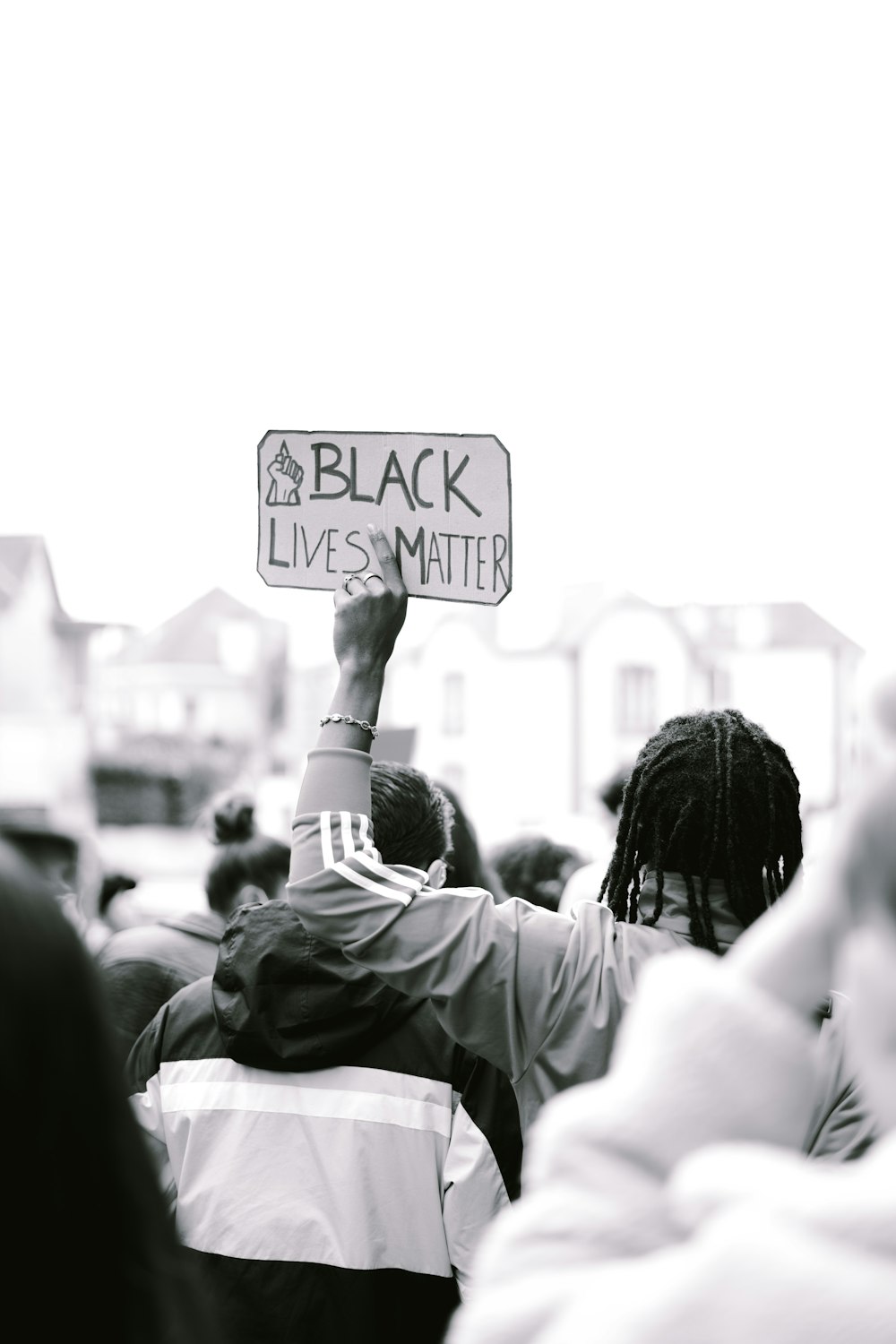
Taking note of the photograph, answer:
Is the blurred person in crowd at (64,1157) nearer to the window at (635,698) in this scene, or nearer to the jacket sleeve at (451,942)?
the jacket sleeve at (451,942)

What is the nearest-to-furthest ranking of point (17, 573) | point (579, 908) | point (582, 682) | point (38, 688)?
point (579, 908) → point (582, 682) → point (17, 573) → point (38, 688)

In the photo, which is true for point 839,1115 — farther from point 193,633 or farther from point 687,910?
point 193,633

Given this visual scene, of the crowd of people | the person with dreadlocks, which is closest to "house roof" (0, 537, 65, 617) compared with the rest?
the crowd of people

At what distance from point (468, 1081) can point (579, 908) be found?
0.48m

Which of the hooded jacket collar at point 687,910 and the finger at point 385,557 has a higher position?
the finger at point 385,557

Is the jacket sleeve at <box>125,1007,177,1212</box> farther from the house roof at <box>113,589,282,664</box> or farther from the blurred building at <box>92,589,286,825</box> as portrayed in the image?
the house roof at <box>113,589,282,664</box>

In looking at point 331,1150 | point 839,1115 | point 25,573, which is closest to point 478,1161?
point 331,1150

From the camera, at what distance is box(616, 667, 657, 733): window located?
21.1 meters

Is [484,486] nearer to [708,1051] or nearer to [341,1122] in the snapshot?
[341,1122]

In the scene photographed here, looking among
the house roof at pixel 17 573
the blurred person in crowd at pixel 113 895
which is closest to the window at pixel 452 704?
the house roof at pixel 17 573

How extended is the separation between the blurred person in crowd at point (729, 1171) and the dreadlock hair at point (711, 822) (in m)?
0.88

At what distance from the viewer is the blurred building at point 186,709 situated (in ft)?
92.1

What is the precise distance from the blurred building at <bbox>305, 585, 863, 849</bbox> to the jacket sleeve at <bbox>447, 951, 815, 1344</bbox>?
17.6 m

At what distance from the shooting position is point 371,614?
79.4 inches
